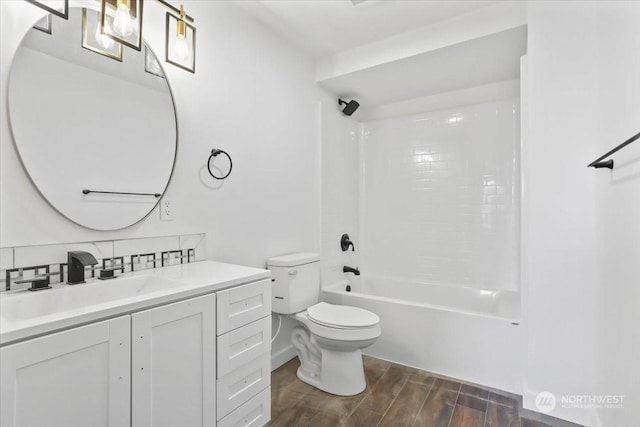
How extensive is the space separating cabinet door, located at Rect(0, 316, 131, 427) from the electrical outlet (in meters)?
0.75

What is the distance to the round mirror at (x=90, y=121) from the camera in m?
1.23

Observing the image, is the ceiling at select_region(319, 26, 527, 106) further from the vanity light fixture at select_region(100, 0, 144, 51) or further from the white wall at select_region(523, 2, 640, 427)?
the vanity light fixture at select_region(100, 0, 144, 51)

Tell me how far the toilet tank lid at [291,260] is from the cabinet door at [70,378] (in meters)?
1.27

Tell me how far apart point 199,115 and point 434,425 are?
84.4 inches

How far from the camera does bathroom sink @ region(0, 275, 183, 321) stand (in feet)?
3.48

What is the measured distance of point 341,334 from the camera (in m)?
1.97

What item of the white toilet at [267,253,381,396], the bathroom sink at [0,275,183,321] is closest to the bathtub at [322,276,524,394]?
the white toilet at [267,253,381,396]

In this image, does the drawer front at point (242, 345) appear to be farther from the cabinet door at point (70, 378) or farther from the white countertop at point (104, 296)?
the cabinet door at point (70, 378)

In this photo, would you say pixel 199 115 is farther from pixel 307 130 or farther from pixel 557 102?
pixel 557 102

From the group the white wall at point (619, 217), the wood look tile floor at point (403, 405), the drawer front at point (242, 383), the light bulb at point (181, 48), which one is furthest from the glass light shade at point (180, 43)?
the wood look tile floor at point (403, 405)

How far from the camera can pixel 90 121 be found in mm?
1391

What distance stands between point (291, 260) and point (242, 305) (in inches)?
33.9
